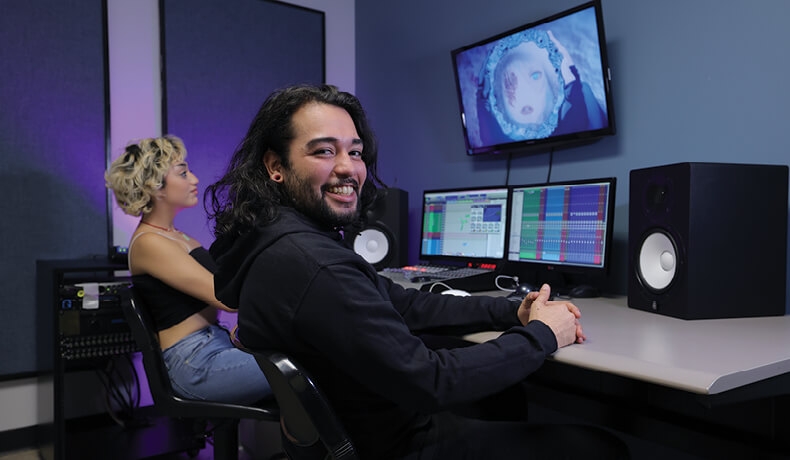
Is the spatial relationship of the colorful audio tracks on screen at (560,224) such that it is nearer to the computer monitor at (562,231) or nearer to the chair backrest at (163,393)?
the computer monitor at (562,231)

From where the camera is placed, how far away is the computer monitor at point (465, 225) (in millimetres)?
2184

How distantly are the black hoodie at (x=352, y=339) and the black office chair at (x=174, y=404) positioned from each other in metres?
0.47

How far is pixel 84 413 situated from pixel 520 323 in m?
2.32

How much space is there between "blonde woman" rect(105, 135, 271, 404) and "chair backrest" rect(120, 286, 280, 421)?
0.10m

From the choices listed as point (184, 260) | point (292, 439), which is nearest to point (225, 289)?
point (292, 439)

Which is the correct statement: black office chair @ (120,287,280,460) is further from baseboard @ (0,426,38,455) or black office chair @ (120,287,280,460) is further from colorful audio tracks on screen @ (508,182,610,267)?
baseboard @ (0,426,38,455)

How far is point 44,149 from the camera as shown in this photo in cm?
253

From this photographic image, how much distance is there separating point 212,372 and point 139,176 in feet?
2.93

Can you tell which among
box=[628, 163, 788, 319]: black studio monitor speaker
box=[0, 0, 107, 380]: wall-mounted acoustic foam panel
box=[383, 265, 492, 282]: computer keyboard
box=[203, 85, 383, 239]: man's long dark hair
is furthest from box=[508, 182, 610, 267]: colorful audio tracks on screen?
box=[0, 0, 107, 380]: wall-mounted acoustic foam panel

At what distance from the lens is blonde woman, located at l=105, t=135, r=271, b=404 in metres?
1.62

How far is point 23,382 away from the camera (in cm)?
253

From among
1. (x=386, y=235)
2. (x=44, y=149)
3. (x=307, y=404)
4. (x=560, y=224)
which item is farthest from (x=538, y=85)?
(x=44, y=149)

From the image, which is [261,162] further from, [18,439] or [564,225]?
[18,439]

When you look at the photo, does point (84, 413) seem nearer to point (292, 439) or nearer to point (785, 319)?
point (292, 439)
